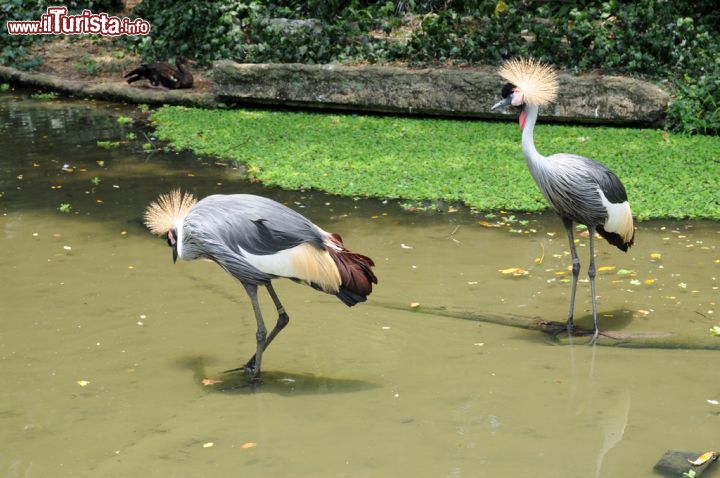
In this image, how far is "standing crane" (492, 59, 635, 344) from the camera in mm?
5496

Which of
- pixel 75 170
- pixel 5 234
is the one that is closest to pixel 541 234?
pixel 5 234

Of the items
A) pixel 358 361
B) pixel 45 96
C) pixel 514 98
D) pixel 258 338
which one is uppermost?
pixel 514 98

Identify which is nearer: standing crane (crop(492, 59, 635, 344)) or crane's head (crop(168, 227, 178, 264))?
crane's head (crop(168, 227, 178, 264))

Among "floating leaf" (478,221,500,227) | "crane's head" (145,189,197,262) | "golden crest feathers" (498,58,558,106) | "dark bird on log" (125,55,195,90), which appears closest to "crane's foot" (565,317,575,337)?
"golden crest feathers" (498,58,558,106)

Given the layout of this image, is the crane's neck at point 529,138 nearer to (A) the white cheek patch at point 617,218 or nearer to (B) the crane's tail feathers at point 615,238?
(A) the white cheek patch at point 617,218

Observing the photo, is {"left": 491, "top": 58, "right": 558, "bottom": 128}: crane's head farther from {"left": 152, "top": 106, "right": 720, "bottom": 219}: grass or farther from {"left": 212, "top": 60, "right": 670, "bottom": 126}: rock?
{"left": 212, "top": 60, "right": 670, "bottom": 126}: rock

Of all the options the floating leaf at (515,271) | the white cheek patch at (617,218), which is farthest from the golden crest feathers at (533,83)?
the floating leaf at (515,271)

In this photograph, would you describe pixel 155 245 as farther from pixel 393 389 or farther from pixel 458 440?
pixel 458 440

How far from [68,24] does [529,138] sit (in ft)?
38.0

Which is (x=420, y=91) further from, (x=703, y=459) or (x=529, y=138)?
(x=703, y=459)

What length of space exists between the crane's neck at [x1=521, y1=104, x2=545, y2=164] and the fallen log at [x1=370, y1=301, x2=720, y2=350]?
3.18 feet

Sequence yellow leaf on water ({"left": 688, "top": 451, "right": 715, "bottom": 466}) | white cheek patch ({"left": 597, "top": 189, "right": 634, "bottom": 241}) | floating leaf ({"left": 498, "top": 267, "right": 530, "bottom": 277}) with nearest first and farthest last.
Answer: yellow leaf on water ({"left": 688, "top": 451, "right": 715, "bottom": 466}) → white cheek patch ({"left": 597, "top": 189, "right": 634, "bottom": 241}) → floating leaf ({"left": 498, "top": 267, "right": 530, "bottom": 277})

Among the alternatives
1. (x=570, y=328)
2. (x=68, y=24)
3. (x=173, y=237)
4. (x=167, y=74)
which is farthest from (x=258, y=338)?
(x=68, y=24)

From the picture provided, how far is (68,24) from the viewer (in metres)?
15.2
